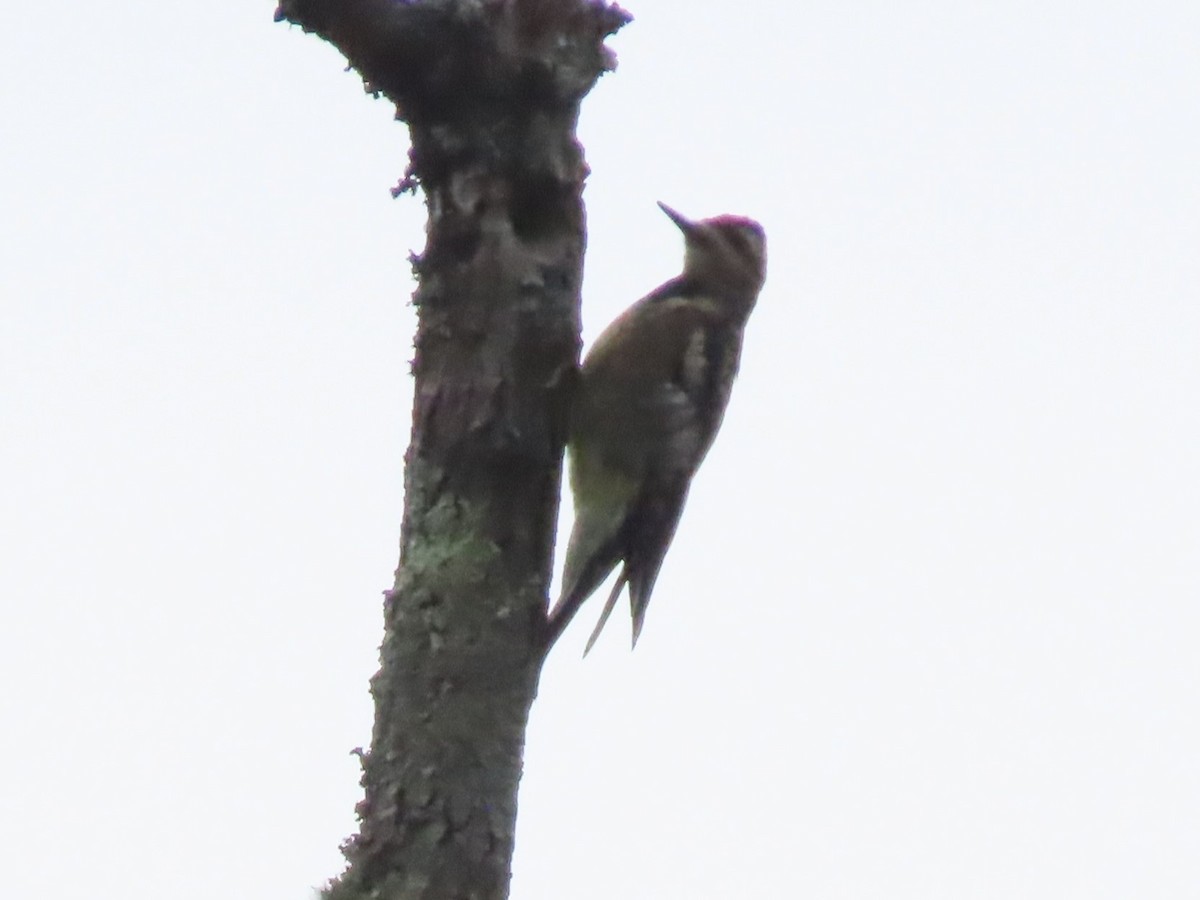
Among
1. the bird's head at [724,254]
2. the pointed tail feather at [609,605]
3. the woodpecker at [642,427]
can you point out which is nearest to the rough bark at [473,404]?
the woodpecker at [642,427]

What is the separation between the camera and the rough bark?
446cm

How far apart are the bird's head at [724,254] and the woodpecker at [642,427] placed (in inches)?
2.5

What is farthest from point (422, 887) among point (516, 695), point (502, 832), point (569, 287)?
point (569, 287)

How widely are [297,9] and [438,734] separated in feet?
6.45

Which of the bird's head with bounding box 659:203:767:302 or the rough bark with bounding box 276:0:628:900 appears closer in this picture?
the rough bark with bounding box 276:0:628:900

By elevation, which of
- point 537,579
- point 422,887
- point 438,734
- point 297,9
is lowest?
point 422,887

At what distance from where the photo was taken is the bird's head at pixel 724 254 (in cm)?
693

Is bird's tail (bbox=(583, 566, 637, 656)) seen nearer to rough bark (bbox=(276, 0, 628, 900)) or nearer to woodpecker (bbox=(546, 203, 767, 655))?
woodpecker (bbox=(546, 203, 767, 655))

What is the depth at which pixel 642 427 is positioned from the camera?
6.17m

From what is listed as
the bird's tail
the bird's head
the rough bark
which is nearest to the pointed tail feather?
the bird's tail

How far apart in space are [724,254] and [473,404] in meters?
2.15

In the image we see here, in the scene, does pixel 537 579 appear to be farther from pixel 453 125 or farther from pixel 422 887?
pixel 453 125

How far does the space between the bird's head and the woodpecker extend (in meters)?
0.06

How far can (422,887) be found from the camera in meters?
4.36
